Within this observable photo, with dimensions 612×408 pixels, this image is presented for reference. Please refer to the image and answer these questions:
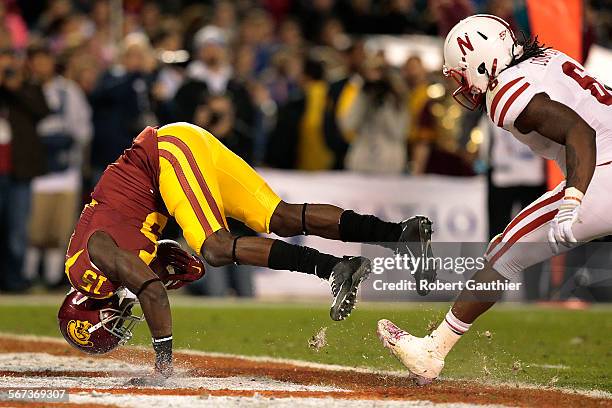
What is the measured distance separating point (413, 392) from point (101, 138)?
246 inches

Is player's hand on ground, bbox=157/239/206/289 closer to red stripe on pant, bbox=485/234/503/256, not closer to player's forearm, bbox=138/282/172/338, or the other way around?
player's forearm, bbox=138/282/172/338

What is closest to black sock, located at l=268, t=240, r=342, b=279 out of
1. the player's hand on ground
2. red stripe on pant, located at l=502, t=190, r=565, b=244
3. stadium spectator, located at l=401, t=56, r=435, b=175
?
the player's hand on ground

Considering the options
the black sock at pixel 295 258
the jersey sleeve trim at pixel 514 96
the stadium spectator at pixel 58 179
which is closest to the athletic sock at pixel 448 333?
the black sock at pixel 295 258

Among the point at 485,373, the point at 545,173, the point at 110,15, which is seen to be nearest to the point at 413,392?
the point at 485,373

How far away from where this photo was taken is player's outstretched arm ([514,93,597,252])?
5770 millimetres

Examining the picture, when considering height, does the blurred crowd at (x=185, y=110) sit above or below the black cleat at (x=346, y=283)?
below

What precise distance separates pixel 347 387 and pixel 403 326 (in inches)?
24.3

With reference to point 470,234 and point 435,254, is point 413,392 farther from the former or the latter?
point 470,234

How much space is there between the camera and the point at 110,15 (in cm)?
1467

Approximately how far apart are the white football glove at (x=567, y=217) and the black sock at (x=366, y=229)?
3.50 feet

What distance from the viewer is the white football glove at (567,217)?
575 cm

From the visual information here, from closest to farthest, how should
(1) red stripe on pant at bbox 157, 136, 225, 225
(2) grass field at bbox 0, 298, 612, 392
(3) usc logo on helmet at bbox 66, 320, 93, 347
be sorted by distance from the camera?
(1) red stripe on pant at bbox 157, 136, 225, 225 < (3) usc logo on helmet at bbox 66, 320, 93, 347 < (2) grass field at bbox 0, 298, 612, 392

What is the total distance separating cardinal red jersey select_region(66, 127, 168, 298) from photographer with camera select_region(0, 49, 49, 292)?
15.5 ft

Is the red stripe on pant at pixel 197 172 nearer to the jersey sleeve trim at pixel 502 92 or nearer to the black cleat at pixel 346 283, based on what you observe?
the black cleat at pixel 346 283
